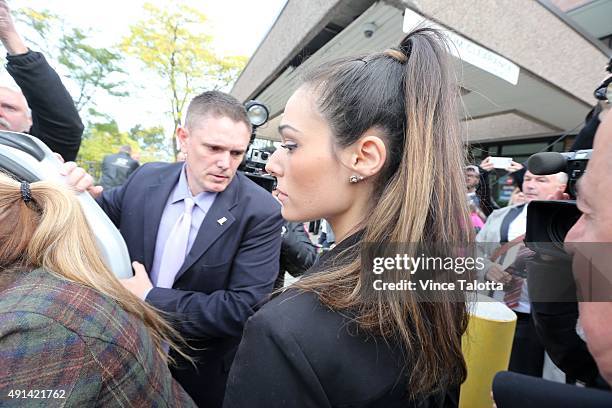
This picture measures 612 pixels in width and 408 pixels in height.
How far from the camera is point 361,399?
0.77 m

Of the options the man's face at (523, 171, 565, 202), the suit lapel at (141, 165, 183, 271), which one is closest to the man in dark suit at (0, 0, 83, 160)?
the suit lapel at (141, 165, 183, 271)

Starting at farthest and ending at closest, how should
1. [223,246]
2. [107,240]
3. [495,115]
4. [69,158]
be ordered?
[495,115] < [69,158] < [223,246] < [107,240]

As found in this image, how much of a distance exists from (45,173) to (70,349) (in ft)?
2.33

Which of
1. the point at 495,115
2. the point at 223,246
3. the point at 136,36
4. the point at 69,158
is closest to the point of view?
the point at 223,246

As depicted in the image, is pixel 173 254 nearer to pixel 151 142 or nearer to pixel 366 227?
pixel 366 227

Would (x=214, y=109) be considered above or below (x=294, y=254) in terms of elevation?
above

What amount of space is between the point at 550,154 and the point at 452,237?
19.6 inches

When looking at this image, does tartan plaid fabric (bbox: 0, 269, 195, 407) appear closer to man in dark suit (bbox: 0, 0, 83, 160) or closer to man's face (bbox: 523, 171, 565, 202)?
man in dark suit (bbox: 0, 0, 83, 160)

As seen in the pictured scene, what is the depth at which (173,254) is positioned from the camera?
73.6 inches

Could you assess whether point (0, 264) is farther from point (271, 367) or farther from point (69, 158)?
point (69, 158)

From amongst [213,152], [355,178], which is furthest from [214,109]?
[355,178]

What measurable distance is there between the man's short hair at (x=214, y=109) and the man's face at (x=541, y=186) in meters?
2.57

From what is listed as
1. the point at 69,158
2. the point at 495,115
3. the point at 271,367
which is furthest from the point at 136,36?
the point at 271,367

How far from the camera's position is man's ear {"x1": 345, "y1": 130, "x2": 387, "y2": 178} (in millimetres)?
927
